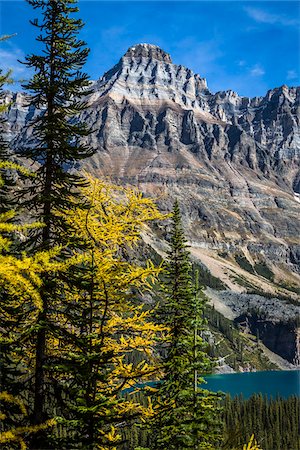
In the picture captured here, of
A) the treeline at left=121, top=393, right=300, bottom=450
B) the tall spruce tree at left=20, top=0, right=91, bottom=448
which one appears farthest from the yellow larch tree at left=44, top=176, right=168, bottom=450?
the treeline at left=121, top=393, right=300, bottom=450

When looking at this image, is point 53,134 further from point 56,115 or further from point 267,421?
point 267,421

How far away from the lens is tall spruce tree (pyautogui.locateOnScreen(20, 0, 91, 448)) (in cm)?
1502

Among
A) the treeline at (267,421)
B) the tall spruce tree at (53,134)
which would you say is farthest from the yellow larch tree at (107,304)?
the treeline at (267,421)

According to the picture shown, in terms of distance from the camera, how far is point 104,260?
1448cm

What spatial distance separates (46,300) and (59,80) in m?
8.58

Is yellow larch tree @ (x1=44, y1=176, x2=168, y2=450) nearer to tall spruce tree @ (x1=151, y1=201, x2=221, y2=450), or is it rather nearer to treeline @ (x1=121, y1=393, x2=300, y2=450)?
tall spruce tree @ (x1=151, y1=201, x2=221, y2=450)

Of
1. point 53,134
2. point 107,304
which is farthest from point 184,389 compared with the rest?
point 53,134

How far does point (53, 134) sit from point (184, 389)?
13077mm

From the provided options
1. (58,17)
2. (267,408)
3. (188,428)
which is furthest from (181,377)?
(267,408)

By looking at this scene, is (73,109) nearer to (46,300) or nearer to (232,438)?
(46,300)

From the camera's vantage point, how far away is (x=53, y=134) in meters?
15.6

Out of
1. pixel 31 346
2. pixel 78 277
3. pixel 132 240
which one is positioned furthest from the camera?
pixel 132 240

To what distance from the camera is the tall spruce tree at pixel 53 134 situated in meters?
15.0

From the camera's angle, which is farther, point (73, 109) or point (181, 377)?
point (181, 377)
